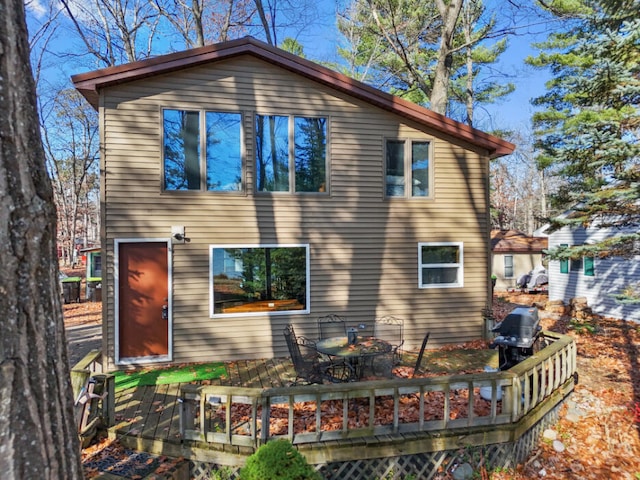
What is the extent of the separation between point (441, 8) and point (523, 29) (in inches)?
96.9

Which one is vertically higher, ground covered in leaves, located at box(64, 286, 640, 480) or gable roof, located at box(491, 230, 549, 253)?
gable roof, located at box(491, 230, 549, 253)

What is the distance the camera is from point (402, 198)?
7.68m

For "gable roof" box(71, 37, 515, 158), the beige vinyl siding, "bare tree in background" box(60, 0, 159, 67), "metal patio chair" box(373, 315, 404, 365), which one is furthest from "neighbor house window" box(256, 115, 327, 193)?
"bare tree in background" box(60, 0, 159, 67)

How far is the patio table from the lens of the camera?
483 centimetres

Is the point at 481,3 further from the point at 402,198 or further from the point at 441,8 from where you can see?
the point at 402,198

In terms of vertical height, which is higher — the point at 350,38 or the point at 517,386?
the point at 350,38

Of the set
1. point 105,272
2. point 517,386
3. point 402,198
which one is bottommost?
point 517,386

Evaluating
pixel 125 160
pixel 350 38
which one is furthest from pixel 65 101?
pixel 125 160

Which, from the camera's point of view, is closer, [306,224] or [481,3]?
[306,224]

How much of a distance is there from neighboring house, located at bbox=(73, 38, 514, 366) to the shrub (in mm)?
4170

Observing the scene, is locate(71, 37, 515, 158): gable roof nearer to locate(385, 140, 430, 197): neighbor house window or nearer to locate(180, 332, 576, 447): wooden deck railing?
locate(385, 140, 430, 197): neighbor house window

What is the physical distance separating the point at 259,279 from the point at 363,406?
3.17 m

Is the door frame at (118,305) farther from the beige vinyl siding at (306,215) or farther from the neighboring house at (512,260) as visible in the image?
the neighboring house at (512,260)

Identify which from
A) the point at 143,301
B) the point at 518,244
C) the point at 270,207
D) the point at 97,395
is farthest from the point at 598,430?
the point at 518,244
